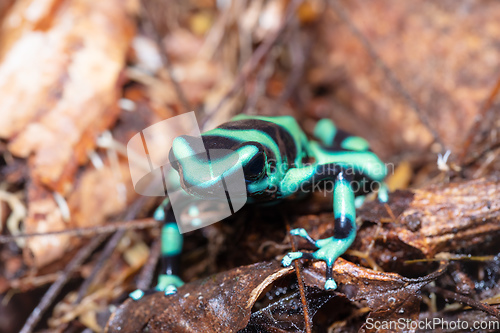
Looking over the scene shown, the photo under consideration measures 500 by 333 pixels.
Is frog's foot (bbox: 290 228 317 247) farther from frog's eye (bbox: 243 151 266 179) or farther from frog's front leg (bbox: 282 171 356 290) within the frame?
frog's eye (bbox: 243 151 266 179)

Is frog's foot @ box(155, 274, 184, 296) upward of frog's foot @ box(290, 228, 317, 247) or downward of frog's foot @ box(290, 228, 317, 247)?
downward

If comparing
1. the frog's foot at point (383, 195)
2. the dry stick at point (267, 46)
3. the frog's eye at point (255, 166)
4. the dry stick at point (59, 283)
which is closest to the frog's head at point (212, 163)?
the frog's eye at point (255, 166)

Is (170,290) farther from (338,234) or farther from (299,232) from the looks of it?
(338,234)

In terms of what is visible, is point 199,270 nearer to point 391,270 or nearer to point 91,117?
point 391,270

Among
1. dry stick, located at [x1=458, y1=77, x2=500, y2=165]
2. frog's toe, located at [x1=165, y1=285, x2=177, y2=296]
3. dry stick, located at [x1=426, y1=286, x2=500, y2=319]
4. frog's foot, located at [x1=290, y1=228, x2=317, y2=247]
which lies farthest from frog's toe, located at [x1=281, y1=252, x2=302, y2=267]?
dry stick, located at [x1=458, y1=77, x2=500, y2=165]

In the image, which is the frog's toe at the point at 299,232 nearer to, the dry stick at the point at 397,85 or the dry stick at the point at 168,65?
the dry stick at the point at 397,85

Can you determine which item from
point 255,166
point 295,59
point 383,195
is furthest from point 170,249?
point 295,59

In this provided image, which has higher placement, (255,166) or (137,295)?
(255,166)

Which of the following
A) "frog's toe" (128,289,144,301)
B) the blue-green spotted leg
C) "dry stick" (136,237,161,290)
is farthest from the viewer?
"dry stick" (136,237,161,290)
